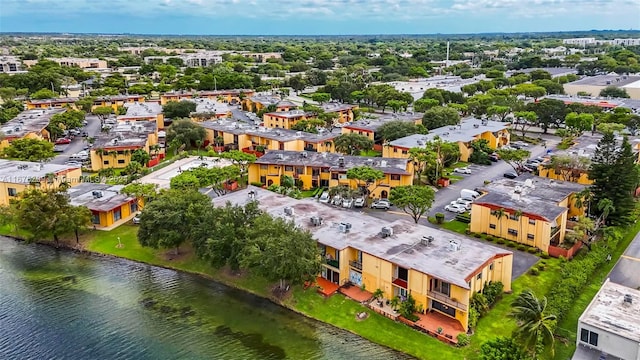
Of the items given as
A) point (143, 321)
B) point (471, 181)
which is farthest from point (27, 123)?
point (471, 181)

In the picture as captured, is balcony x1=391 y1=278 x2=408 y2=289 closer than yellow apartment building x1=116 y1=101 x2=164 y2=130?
Yes

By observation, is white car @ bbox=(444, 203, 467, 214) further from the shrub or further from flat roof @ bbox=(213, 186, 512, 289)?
the shrub

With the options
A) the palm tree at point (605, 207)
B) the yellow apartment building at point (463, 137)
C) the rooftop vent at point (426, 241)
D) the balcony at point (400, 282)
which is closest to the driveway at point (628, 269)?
the palm tree at point (605, 207)

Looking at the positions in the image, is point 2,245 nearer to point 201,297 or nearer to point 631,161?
point 201,297

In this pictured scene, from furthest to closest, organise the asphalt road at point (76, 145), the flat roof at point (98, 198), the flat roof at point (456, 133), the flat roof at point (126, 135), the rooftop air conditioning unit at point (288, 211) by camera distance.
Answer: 1. the asphalt road at point (76, 145)
2. the flat roof at point (126, 135)
3. the flat roof at point (456, 133)
4. the flat roof at point (98, 198)
5. the rooftop air conditioning unit at point (288, 211)

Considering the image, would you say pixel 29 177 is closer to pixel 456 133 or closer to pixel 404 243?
pixel 404 243

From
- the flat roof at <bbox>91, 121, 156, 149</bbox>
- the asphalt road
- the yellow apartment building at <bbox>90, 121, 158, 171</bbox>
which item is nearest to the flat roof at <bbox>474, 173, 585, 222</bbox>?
the yellow apartment building at <bbox>90, 121, 158, 171</bbox>

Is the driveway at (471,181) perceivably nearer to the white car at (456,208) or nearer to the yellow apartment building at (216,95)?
the white car at (456,208)
